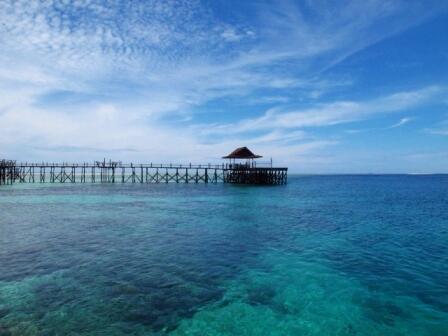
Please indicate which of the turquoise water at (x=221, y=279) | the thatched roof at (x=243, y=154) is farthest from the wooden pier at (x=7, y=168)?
the turquoise water at (x=221, y=279)

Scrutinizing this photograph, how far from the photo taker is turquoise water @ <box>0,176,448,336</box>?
7059 millimetres

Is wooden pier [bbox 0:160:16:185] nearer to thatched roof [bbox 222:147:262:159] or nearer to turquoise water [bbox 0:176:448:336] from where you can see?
thatched roof [bbox 222:147:262:159]

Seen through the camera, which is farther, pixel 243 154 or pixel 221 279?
pixel 243 154

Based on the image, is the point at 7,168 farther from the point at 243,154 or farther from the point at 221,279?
the point at 221,279

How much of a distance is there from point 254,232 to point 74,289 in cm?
968

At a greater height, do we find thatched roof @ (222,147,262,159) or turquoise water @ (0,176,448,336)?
thatched roof @ (222,147,262,159)

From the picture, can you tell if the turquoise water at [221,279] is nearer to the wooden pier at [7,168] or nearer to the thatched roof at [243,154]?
the thatched roof at [243,154]

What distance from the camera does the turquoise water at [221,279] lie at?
7.06 metres

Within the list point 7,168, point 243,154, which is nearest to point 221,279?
point 243,154

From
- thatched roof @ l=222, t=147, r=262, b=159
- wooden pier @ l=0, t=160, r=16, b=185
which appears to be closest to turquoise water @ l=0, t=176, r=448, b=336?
thatched roof @ l=222, t=147, r=262, b=159

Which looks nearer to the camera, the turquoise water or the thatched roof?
the turquoise water

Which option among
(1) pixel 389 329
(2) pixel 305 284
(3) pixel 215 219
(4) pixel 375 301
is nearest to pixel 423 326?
(1) pixel 389 329

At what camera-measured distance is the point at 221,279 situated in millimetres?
9688

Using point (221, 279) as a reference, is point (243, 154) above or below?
above
